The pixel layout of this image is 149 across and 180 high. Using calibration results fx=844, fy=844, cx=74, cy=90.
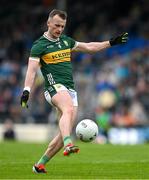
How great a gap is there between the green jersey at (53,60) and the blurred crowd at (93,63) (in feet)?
46.1

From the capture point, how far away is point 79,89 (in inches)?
1168

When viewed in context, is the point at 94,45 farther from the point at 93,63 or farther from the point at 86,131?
the point at 93,63

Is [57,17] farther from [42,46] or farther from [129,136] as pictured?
[129,136]

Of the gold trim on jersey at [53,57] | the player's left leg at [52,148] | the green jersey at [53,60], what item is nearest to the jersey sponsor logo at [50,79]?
the green jersey at [53,60]

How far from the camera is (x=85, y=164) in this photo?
15930 mm

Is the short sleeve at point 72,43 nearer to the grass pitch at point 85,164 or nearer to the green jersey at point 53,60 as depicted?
the green jersey at point 53,60

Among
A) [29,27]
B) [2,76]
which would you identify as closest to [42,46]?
[2,76]

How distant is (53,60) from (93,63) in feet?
56.8

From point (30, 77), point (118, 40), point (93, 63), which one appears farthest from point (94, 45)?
point (93, 63)

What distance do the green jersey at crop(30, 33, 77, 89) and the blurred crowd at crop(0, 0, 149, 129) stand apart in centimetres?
1405

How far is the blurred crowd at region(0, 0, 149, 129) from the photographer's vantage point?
94.2 ft

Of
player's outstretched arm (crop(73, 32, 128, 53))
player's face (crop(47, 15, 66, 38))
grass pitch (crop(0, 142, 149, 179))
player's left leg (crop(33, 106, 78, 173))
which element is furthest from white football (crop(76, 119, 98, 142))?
player's face (crop(47, 15, 66, 38))

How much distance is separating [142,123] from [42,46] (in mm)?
14413

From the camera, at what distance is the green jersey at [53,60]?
1372 centimetres
